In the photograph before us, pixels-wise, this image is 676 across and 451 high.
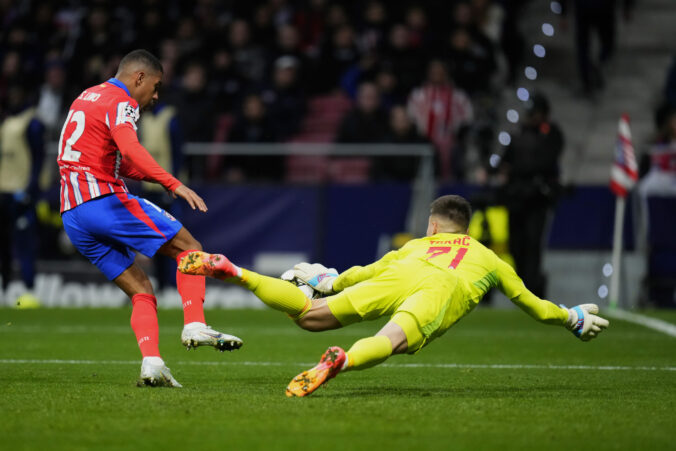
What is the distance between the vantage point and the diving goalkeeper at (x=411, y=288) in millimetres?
6457

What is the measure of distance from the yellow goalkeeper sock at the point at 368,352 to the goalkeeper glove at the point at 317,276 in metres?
0.83

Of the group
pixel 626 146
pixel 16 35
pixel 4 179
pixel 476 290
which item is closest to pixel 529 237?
pixel 626 146

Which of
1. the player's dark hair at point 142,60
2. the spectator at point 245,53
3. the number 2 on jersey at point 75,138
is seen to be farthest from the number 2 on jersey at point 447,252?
the spectator at point 245,53

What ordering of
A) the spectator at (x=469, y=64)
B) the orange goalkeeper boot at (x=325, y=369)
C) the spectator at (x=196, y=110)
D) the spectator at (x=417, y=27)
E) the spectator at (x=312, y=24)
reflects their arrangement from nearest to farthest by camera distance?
the orange goalkeeper boot at (x=325, y=369), the spectator at (x=196, y=110), the spectator at (x=469, y=64), the spectator at (x=417, y=27), the spectator at (x=312, y=24)

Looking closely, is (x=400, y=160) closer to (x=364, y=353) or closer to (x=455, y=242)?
(x=455, y=242)

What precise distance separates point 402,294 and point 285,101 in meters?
11.1

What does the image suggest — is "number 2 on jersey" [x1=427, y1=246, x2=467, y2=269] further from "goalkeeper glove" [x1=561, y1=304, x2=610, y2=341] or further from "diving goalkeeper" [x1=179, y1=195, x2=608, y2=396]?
"goalkeeper glove" [x1=561, y1=304, x2=610, y2=341]

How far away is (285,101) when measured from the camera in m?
17.6

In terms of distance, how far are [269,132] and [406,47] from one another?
2.52 metres

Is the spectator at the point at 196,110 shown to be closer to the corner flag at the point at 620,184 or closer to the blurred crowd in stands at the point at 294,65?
the blurred crowd in stands at the point at 294,65

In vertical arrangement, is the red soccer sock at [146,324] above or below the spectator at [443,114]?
below

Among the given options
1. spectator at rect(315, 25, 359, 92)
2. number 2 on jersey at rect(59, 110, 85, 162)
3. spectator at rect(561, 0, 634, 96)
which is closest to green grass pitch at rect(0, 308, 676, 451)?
number 2 on jersey at rect(59, 110, 85, 162)

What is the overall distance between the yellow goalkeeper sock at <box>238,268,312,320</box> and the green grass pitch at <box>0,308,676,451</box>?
0.49 metres

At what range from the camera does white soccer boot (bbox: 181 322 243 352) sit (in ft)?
22.4
